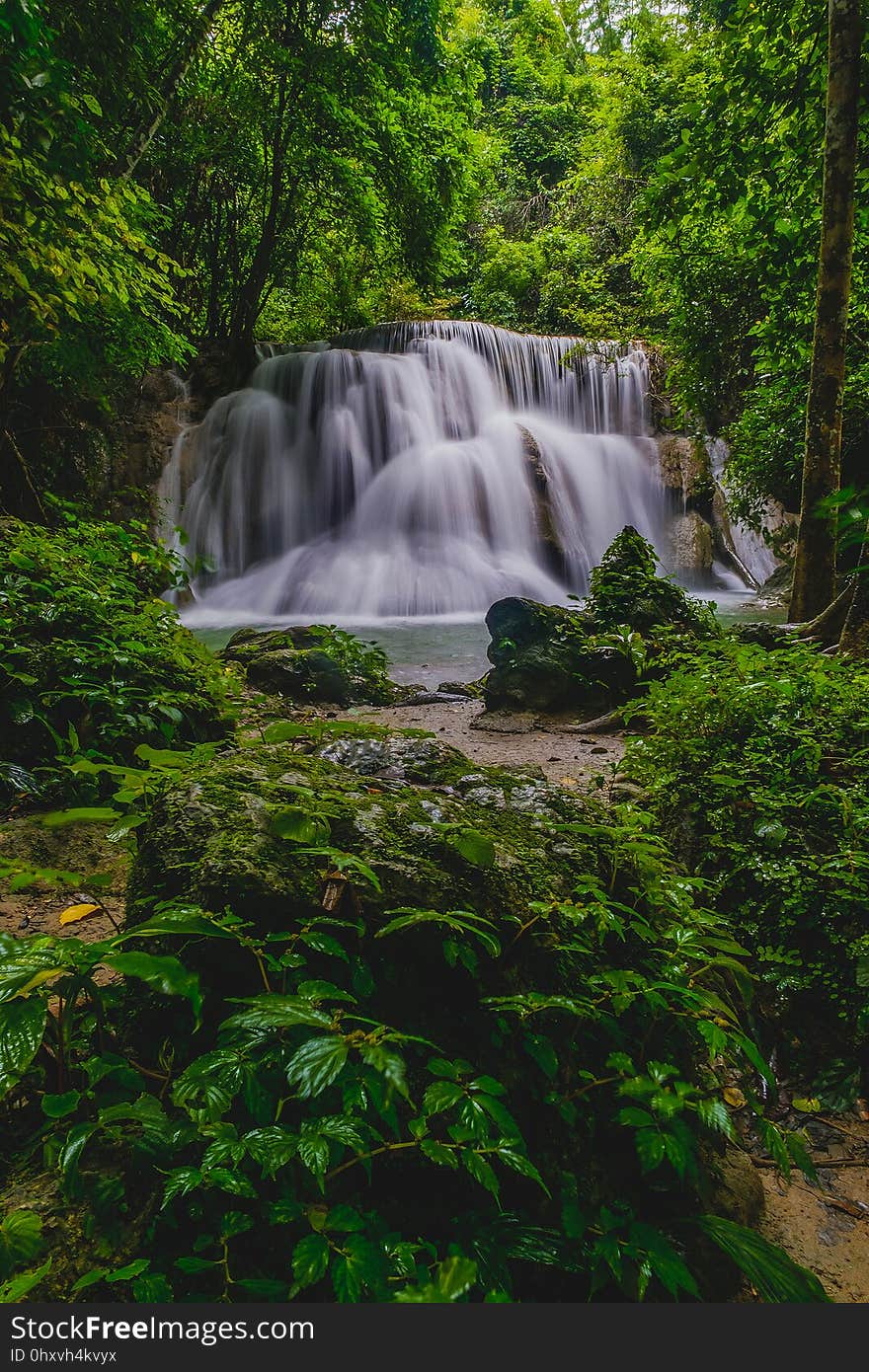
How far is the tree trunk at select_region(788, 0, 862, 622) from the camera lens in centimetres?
407

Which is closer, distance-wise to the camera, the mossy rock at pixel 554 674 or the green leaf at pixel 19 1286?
the green leaf at pixel 19 1286

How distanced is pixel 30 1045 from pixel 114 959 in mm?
144

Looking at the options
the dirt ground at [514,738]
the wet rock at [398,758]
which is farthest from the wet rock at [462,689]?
the wet rock at [398,758]

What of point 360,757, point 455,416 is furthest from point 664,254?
point 360,757

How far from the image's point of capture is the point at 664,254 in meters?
8.30

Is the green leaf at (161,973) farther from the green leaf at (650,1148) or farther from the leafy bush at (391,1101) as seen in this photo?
the green leaf at (650,1148)

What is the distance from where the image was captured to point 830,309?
442 centimetres

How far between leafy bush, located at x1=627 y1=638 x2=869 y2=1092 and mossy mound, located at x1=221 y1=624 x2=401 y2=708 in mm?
2881

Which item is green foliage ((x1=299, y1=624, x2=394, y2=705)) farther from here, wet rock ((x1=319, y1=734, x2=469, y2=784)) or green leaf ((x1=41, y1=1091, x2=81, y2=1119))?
green leaf ((x1=41, y1=1091, x2=81, y2=1119))

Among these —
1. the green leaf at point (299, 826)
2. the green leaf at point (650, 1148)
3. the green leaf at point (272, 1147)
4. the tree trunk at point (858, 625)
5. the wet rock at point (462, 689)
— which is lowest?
the wet rock at point (462, 689)

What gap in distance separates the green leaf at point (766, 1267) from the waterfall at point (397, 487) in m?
9.70

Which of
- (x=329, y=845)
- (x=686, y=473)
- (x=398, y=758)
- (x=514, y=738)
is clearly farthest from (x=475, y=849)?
(x=686, y=473)

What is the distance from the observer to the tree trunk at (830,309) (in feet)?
13.4

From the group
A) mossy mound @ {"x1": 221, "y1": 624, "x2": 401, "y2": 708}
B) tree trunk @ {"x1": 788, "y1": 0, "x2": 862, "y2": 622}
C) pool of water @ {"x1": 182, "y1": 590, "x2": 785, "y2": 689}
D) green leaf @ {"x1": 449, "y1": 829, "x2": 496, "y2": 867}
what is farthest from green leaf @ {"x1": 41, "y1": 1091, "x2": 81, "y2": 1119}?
pool of water @ {"x1": 182, "y1": 590, "x2": 785, "y2": 689}
